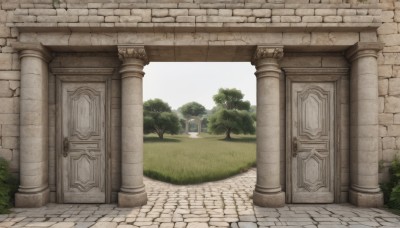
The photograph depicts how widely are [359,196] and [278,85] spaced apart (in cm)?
300

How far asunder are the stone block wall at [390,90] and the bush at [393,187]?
0.43 ft

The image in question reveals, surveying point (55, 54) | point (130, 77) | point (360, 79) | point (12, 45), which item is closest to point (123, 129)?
point (130, 77)

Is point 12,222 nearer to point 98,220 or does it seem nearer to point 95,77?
point 98,220

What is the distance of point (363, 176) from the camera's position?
496 centimetres

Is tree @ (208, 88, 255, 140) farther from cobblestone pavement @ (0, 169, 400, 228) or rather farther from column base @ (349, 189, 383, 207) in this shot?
column base @ (349, 189, 383, 207)

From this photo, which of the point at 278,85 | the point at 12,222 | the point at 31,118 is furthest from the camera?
the point at 278,85

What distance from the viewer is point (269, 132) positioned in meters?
5.09

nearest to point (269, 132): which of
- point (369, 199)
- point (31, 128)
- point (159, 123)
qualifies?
point (369, 199)

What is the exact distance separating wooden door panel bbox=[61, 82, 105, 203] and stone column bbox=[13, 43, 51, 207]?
20.0 inches

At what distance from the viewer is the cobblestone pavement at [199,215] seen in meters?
4.15

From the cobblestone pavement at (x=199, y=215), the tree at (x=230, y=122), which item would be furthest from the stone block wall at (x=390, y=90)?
the tree at (x=230, y=122)

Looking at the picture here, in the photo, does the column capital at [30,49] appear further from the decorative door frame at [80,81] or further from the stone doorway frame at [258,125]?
the decorative door frame at [80,81]

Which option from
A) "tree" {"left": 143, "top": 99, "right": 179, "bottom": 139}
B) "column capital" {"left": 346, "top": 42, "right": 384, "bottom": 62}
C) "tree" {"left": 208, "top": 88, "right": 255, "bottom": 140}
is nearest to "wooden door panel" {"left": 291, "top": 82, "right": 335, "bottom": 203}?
"column capital" {"left": 346, "top": 42, "right": 384, "bottom": 62}

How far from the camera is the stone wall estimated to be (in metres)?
4.90
